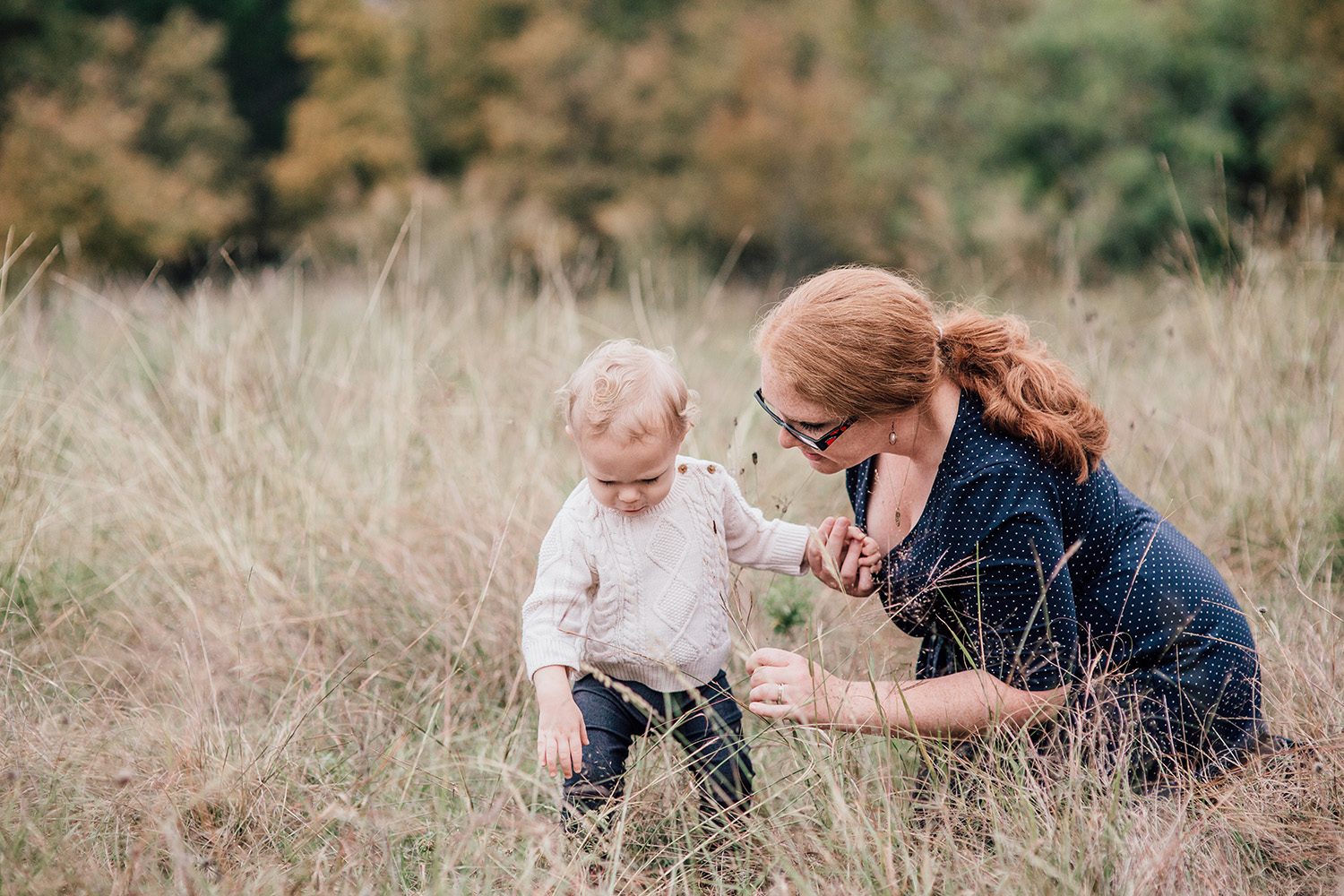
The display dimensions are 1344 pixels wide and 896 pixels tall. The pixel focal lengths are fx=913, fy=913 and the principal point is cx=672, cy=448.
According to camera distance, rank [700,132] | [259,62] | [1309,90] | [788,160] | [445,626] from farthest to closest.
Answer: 1. [259,62]
2. [700,132]
3. [788,160]
4. [1309,90]
5. [445,626]

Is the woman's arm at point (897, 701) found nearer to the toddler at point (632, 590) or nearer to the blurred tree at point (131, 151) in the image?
the toddler at point (632, 590)

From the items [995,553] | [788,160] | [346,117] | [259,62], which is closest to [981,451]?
[995,553]

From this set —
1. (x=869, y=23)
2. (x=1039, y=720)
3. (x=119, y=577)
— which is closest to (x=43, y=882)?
(x=119, y=577)

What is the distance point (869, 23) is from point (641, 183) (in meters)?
5.46

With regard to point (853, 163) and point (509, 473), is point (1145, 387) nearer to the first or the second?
point (509, 473)

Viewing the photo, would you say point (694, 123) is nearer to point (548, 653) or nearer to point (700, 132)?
point (700, 132)

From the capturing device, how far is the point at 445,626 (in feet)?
8.18

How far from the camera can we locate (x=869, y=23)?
17.0m

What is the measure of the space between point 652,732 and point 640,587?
0.33 metres

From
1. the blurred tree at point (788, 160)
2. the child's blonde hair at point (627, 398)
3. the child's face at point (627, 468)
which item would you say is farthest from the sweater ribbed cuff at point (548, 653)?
the blurred tree at point (788, 160)

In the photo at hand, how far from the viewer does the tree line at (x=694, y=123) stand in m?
12.3

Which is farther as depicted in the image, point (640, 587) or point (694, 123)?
point (694, 123)

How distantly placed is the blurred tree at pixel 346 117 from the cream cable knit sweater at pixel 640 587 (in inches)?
633

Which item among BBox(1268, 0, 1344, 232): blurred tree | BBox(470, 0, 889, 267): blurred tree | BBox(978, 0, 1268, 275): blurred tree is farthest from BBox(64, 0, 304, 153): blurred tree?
BBox(1268, 0, 1344, 232): blurred tree
